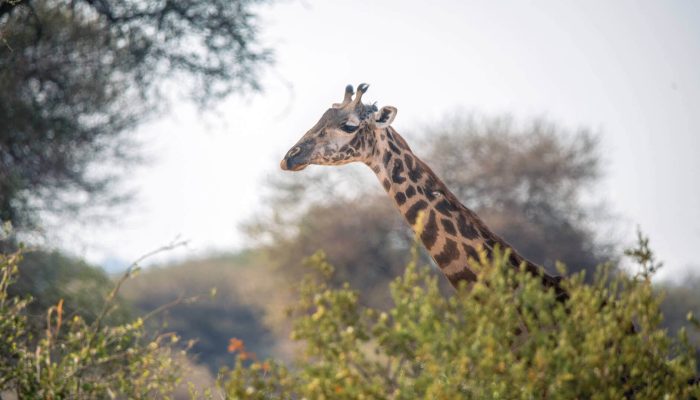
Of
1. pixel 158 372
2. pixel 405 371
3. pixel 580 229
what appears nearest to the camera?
pixel 405 371

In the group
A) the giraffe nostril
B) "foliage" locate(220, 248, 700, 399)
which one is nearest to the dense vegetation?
"foliage" locate(220, 248, 700, 399)

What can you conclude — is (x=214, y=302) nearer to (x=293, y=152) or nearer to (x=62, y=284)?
(x=62, y=284)

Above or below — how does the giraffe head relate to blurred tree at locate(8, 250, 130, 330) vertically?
below

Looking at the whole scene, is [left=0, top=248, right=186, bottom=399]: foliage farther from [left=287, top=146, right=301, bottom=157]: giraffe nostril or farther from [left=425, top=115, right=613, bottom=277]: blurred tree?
[left=425, top=115, right=613, bottom=277]: blurred tree

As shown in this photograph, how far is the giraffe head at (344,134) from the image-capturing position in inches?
301

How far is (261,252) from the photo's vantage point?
102 feet

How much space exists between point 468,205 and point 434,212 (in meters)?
20.5

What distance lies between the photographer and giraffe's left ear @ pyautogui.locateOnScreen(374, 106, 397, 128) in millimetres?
7828

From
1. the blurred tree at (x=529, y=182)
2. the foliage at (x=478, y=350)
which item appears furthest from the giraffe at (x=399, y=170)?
the blurred tree at (x=529, y=182)

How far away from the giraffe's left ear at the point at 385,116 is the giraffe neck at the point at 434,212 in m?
0.10

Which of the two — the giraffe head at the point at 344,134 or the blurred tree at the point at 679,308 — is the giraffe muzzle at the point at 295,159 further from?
the blurred tree at the point at 679,308

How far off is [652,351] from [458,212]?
2.39 m

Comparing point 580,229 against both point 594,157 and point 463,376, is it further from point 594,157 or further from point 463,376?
point 463,376

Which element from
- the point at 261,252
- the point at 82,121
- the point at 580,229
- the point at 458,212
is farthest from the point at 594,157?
the point at 458,212
